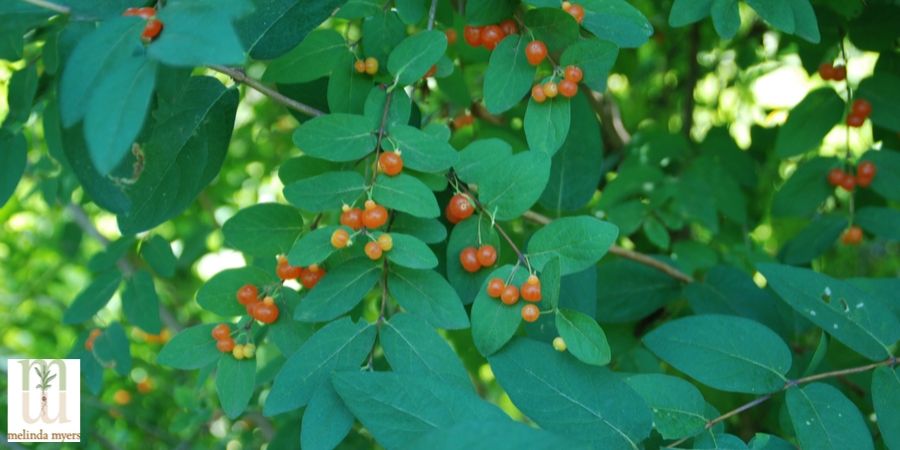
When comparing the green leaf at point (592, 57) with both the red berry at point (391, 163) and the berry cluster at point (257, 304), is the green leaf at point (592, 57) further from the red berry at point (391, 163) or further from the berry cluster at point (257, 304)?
the berry cluster at point (257, 304)

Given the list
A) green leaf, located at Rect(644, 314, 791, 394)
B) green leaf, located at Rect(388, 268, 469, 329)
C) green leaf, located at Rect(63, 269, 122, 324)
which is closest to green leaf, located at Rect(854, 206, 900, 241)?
green leaf, located at Rect(644, 314, 791, 394)

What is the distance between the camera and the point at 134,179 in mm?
1223

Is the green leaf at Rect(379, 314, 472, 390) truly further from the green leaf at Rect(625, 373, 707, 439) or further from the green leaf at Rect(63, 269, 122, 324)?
the green leaf at Rect(63, 269, 122, 324)

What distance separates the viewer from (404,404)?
3.43 feet

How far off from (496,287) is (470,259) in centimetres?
10

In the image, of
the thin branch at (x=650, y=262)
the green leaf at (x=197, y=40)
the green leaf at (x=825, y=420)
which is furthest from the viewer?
the thin branch at (x=650, y=262)

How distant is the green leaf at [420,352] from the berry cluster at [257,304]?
0.60ft

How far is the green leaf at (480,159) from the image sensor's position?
4.09 ft

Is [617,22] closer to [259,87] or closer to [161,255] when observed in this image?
[259,87]

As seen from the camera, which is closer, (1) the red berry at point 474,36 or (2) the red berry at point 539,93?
(2) the red berry at point 539,93

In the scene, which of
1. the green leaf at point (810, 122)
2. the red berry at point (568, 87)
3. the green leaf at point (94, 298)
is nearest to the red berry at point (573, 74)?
the red berry at point (568, 87)

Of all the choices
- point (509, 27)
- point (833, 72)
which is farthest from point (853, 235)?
point (509, 27)

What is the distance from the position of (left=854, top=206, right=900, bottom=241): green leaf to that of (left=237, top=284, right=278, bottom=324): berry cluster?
4.01 feet

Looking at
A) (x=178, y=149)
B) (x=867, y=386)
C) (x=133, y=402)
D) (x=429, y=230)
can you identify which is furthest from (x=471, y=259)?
(x=133, y=402)
